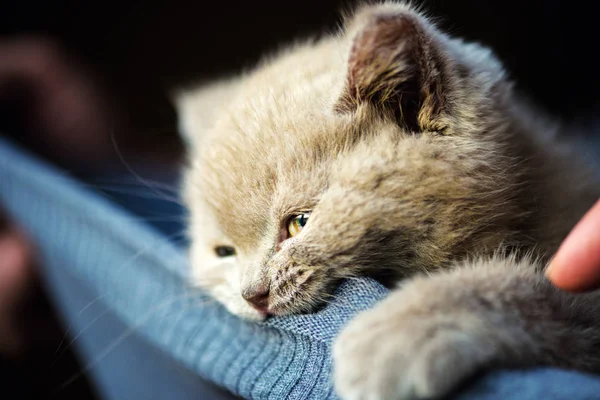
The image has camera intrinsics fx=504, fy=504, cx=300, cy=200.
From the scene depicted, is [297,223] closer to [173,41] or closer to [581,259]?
[581,259]

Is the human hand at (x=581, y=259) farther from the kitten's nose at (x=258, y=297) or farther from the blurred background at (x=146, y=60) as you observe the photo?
the blurred background at (x=146, y=60)

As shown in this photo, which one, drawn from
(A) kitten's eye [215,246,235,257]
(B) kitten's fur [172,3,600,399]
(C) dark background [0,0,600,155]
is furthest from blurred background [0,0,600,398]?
(B) kitten's fur [172,3,600,399]

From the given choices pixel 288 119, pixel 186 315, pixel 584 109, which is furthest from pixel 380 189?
pixel 584 109

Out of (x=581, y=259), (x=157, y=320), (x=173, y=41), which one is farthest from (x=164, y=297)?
(x=173, y=41)

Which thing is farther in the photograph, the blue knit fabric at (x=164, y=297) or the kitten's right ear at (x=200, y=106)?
the kitten's right ear at (x=200, y=106)

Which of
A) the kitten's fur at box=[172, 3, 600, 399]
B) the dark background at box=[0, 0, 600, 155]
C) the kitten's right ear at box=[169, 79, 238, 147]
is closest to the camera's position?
the kitten's fur at box=[172, 3, 600, 399]

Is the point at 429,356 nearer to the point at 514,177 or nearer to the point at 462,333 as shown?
the point at 462,333

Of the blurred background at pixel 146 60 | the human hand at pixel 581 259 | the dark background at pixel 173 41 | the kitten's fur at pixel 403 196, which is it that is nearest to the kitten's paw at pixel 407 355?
the kitten's fur at pixel 403 196

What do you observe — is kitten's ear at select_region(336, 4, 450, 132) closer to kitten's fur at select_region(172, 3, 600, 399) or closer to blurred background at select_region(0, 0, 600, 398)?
kitten's fur at select_region(172, 3, 600, 399)

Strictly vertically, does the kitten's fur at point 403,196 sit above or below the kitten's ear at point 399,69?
below
